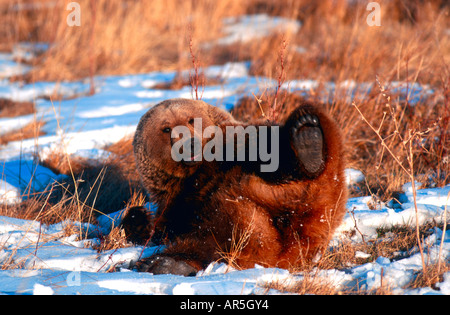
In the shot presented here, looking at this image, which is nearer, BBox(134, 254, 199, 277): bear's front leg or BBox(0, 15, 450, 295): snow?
BBox(0, 15, 450, 295): snow

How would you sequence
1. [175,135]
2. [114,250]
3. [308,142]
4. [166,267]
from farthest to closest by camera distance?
1. [175,135]
2. [114,250]
3. [166,267]
4. [308,142]

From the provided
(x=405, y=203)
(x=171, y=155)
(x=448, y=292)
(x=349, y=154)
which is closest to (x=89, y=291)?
(x=171, y=155)

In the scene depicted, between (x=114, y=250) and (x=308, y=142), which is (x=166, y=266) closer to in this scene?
(x=114, y=250)

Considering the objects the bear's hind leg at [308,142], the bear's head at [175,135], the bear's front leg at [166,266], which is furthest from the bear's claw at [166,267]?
the bear's hind leg at [308,142]

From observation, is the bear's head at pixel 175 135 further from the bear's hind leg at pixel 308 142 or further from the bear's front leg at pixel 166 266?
the bear's hind leg at pixel 308 142

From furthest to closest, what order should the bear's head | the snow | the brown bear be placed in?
the bear's head, the brown bear, the snow

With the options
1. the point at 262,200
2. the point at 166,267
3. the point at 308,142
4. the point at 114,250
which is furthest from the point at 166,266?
the point at 308,142

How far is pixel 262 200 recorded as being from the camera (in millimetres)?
2717

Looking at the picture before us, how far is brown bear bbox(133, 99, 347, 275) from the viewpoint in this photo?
2574 mm

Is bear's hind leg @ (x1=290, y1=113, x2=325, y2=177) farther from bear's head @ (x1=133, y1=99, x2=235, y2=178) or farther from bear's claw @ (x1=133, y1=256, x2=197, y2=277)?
bear's claw @ (x1=133, y1=256, x2=197, y2=277)

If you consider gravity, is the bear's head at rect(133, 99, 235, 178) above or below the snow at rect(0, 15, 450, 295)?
above

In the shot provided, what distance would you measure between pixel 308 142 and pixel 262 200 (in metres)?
0.46

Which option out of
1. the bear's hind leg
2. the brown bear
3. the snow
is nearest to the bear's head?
the brown bear
